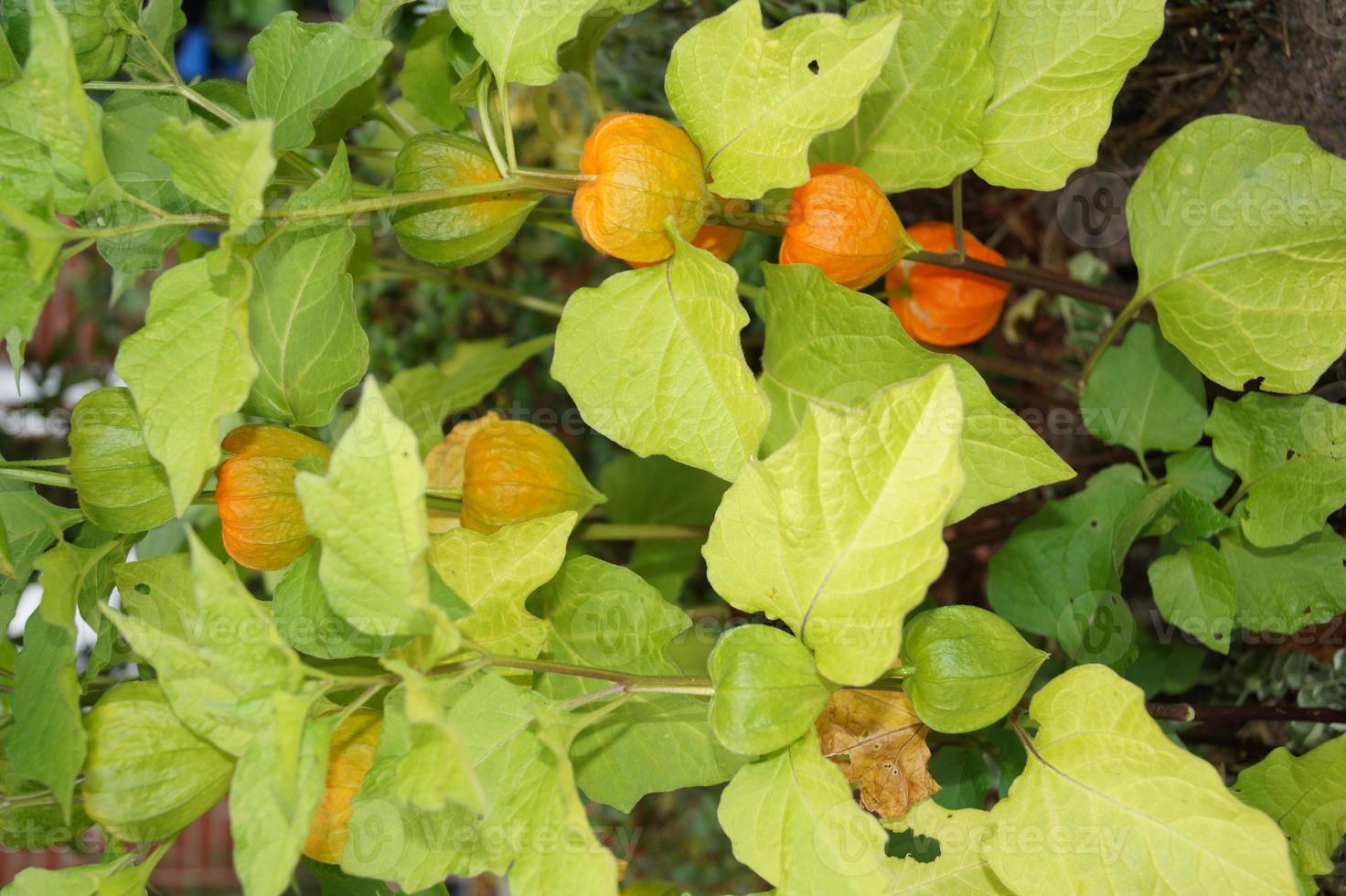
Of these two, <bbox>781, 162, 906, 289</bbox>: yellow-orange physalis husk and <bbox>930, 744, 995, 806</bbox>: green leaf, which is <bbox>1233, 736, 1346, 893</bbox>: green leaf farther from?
<bbox>781, 162, 906, 289</bbox>: yellow-orange physalis husk

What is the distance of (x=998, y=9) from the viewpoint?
72 centimetres

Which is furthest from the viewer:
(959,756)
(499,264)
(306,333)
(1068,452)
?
(499,264)

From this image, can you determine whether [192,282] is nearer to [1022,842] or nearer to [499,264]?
[1022,842]

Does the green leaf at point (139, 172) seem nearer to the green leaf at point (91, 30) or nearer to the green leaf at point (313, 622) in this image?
the green leaf at point (91, 30)

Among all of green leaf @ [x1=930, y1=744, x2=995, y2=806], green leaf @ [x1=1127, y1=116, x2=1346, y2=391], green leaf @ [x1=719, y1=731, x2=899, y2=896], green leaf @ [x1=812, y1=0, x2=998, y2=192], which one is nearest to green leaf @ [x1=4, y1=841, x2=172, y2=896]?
green leaf @ [x1=719, y1=731, x2=899, y2=896]

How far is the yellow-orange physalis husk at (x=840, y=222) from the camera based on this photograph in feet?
2.28

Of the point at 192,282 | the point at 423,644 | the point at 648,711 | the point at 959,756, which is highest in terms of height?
the point at 192,282

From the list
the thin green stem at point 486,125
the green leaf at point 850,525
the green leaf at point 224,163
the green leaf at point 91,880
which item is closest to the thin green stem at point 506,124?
the thin green stem at point 486,125

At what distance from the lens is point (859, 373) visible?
0.68 metres

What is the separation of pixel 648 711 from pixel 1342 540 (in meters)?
0.51

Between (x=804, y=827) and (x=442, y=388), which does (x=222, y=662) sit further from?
(x=442, y=388)

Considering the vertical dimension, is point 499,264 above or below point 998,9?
below

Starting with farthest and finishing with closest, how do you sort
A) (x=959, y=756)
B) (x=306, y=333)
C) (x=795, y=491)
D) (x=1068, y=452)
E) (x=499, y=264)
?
(x=499, y=264) → (x=1068, y=452) → (x=959, y=756) → (x=306, y=333) → (x=795, y=491)

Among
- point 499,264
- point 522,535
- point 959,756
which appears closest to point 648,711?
point 522,535
